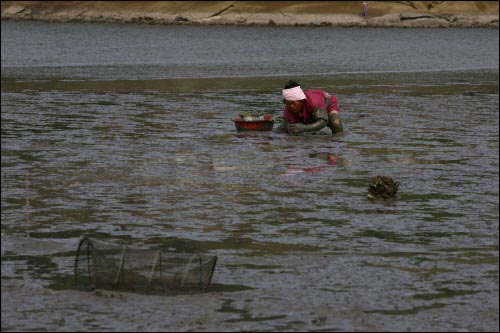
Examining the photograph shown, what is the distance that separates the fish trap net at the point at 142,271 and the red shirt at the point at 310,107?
38.6 feet

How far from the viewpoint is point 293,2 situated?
11338 centimetres

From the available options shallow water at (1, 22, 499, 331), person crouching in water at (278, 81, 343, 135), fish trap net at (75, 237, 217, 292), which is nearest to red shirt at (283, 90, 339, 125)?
person crouching in water at (278, 81, 343, 135)

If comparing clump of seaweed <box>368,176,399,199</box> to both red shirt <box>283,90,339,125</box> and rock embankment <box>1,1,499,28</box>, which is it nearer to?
red shirt <box>283,90,339,125</box>

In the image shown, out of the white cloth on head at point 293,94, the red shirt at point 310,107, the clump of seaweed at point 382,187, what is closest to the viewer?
the clump of seaweed at point 382,187

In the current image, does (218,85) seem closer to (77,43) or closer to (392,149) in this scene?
(392,149)

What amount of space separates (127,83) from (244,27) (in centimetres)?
7078

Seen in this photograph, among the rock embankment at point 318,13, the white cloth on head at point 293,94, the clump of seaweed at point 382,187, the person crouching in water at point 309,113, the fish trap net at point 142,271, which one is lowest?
the rock embankment at point 318,13

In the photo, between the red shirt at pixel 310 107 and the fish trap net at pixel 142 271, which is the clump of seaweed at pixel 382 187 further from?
the red shirt at pixel 310 107

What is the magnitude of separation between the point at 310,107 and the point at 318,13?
294ft

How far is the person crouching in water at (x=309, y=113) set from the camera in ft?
74.9

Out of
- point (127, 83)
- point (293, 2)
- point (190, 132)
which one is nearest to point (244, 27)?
point (293, 2)

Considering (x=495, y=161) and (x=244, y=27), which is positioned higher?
(x=495, y=161)

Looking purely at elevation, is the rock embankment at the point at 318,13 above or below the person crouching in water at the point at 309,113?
below

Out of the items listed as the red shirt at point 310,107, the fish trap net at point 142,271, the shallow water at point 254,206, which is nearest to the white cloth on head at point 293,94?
the red shirt at point 310,107
